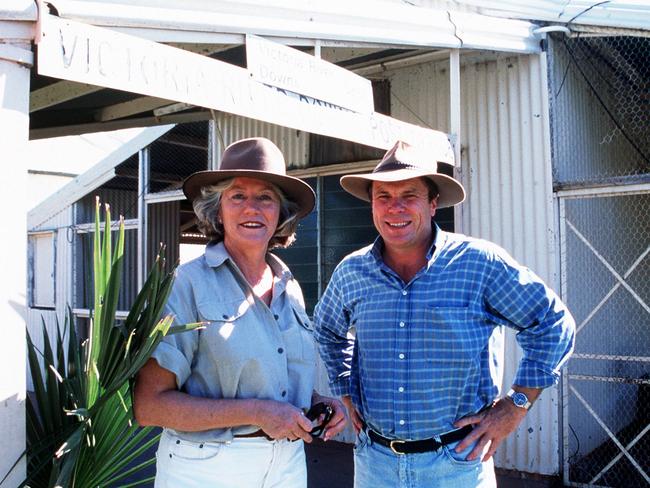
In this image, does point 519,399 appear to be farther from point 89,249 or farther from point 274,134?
point 89,249

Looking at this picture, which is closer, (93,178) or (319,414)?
(319,414)

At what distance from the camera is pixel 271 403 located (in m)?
1.98

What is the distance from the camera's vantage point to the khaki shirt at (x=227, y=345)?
2.02 meters

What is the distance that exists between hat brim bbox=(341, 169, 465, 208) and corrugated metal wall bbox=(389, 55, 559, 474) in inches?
104

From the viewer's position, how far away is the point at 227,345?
2025 millimetres

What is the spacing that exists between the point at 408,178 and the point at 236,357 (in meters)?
0.97

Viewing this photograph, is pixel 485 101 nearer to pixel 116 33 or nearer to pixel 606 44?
pixel 606 44

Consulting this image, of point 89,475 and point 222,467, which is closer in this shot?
point 222,467

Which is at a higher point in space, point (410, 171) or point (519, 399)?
point (410, 171)

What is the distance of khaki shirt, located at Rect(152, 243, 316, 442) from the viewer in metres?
2.02

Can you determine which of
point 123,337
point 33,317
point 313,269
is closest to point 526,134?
point 313,269

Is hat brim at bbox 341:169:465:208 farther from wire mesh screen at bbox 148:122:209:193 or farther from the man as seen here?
wire mesh screen at bbox 148:122:209:193

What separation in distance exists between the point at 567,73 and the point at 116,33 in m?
4.16

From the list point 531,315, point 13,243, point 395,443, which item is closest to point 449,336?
point 531,315
